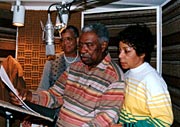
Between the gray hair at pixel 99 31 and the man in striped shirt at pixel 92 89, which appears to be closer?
the man in striped shirt at pixel 92 89

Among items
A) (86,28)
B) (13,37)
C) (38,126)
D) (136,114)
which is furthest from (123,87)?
(13,37)

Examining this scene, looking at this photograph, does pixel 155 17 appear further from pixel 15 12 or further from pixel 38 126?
pixel 38 126

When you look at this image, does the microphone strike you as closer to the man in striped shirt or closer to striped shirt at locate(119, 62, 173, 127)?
the man in striped shirt

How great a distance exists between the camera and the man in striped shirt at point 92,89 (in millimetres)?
1729

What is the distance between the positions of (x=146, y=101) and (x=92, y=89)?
38 cm

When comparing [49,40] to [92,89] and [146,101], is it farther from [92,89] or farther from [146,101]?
[146,101]

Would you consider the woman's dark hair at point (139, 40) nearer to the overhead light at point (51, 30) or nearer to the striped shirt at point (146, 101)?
the striped shirt at point (146, 101)

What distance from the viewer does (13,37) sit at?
3.34 m

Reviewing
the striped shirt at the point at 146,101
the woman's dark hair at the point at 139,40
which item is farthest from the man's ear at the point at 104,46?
the striped shirt at the point at 146,101

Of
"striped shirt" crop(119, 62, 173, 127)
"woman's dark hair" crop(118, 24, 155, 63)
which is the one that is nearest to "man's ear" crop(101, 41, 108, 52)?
"woman's dark hair" crop(118, 24, 155, 63)

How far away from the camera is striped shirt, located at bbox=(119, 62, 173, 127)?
5.23 ft

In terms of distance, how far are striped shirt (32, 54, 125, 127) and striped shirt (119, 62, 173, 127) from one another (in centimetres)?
7

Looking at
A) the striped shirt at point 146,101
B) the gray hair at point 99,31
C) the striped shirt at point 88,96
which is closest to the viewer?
the striped shirt at point 146,101

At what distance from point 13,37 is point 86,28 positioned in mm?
1689
